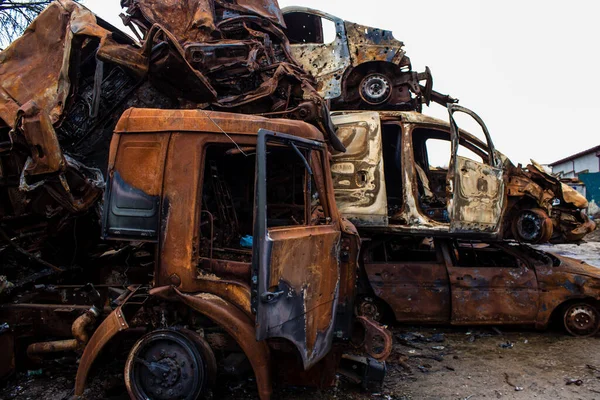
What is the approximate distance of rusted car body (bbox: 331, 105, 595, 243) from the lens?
533 centimetres

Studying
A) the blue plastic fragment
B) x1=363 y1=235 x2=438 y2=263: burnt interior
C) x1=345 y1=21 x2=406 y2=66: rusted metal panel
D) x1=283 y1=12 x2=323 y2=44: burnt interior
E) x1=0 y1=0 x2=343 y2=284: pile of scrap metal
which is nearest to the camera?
x1=0 y1=0 x2=343 y2=284: pile of scrap metal

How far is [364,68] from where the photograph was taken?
715cm

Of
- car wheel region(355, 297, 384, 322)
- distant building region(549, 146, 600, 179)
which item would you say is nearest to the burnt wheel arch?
car wheel region(355, 297, 384, 322)

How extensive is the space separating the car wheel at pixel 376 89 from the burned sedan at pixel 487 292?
8.87ft


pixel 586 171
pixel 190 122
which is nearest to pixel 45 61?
pixel 190 122

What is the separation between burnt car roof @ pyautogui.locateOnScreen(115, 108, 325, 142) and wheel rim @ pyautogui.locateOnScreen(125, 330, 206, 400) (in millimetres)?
1318

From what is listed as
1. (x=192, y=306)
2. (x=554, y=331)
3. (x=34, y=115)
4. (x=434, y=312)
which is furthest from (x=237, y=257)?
(x=554, y=331)

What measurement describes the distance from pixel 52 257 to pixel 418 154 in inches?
196

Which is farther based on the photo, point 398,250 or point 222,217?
point 398,250

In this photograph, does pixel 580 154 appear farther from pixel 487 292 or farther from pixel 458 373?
pixel 458 373

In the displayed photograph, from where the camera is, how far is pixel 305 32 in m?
7.70

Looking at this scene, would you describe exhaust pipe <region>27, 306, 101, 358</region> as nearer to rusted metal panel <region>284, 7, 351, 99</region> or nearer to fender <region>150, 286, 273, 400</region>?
fender <region>150, 286, 273, 400</region>

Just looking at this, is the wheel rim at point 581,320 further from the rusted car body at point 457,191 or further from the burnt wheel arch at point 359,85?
the burnt wheel arch at point 359,85

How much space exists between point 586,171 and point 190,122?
2652 cm
